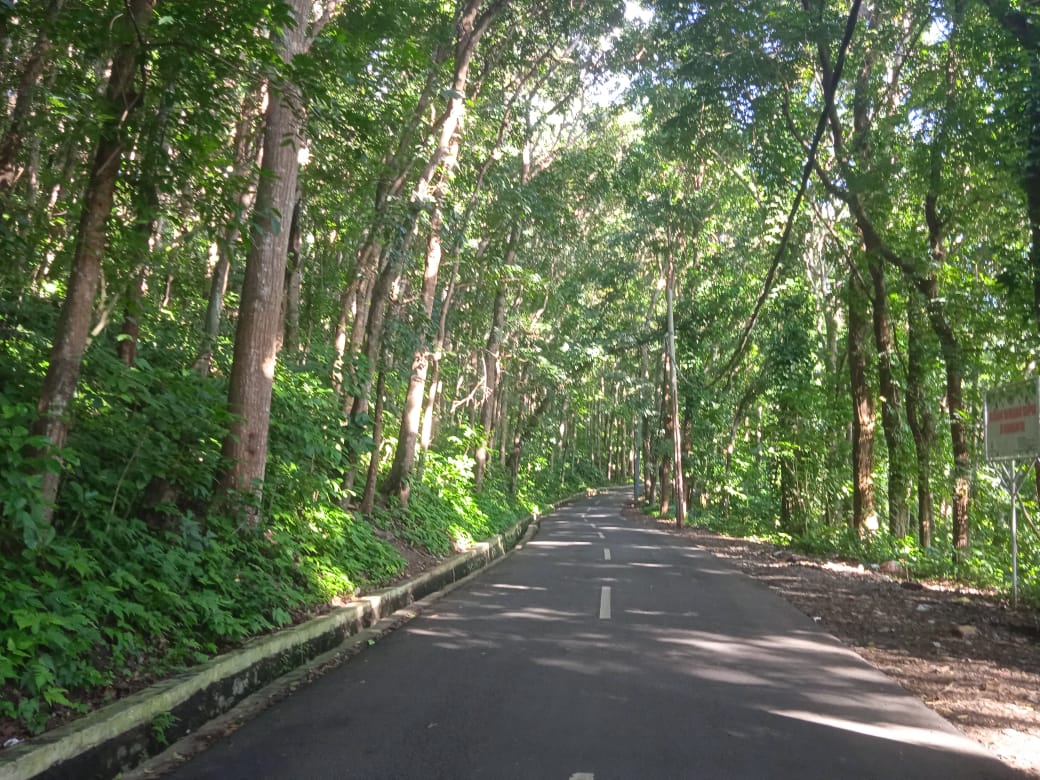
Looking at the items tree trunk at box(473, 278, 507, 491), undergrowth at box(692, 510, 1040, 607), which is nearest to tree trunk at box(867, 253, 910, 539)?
undergrowth at box(692, 510, 1040, 607)

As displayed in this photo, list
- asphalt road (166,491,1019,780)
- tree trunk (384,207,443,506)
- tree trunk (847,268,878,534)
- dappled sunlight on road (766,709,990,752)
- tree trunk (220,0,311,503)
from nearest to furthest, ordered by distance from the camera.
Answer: asphalt road (166,491,1019,780), dappled sunlight on road (766,709,990,752), tree trunk (220,0,311,503), tree trunk (384,207,443,506), tree trunk (847,268,878,534)

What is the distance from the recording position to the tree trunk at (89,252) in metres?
5.20

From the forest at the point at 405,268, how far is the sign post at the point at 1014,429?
0.96m

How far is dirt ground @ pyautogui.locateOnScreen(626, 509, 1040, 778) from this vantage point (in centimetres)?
544

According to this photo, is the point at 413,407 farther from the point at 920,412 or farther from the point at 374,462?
the point at 920,412

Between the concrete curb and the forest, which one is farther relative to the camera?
the forest

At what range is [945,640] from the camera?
26.9 ft

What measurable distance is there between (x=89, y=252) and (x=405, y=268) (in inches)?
436

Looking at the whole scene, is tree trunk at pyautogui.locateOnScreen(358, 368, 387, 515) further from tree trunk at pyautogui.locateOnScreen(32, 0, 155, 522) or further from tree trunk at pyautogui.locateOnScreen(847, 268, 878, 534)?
tree trunk at pyautogui.locateOnScreen(847, 268, 878, 534)

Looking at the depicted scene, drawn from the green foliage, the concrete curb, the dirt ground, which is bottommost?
the dirt ground

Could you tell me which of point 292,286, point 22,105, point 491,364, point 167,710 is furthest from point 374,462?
point 491,364

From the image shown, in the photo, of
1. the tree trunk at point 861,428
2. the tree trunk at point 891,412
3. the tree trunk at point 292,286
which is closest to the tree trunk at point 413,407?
the tree trunk at point 292,286

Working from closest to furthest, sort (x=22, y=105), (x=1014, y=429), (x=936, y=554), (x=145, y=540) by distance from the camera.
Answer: (x=145, y=540), (x=22, y=105), (x=1014, y=429), (x=936, y=554)

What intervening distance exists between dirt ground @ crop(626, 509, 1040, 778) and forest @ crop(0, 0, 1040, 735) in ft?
4.02
